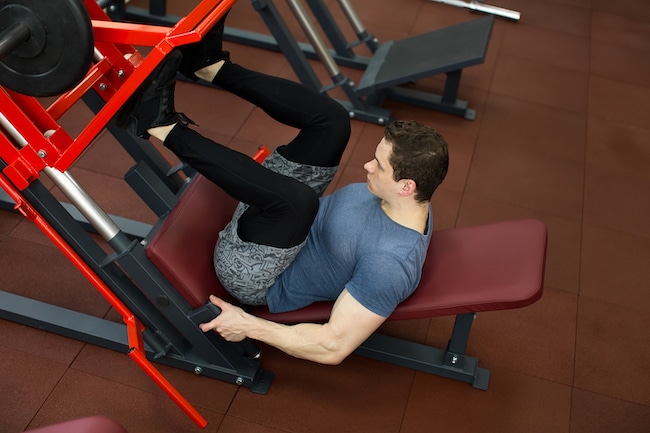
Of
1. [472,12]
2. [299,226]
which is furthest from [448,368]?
[472,12]

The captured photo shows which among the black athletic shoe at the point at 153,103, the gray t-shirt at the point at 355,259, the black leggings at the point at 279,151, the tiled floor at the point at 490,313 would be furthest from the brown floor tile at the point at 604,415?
the black athletic shoe at the point at 153,103

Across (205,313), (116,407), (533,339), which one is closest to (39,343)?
(116,407)

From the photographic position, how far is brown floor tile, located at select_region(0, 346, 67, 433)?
1.96m

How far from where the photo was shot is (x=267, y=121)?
3.15 metres

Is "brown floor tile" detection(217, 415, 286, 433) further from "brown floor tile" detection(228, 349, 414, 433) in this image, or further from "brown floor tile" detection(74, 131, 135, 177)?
"brown floor tile" detection(74, 131, 135, 177)

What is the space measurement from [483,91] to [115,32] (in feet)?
7.85

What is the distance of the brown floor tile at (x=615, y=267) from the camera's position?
251 cm

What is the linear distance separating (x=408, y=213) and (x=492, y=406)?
709 mm

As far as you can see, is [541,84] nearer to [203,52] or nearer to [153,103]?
[203,52]

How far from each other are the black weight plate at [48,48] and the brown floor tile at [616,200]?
210 centimetres

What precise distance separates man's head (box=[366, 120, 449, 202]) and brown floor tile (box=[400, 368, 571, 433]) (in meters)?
0.72

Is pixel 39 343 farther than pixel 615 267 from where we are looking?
No

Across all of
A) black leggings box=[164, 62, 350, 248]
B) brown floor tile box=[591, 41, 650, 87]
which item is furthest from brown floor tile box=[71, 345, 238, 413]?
brown floor tile box=[591, 41, 650, 87]

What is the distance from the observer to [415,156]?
1.70 metres
